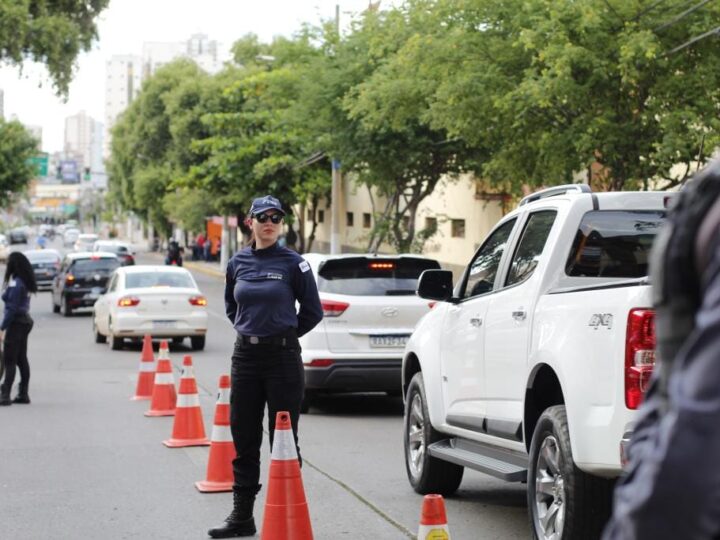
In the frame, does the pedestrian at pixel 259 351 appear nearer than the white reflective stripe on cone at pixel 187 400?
Yes

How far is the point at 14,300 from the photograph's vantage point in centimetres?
1502

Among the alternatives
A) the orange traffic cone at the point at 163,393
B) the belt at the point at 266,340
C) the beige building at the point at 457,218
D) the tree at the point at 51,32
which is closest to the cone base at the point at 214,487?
the belt at the point at 266,340

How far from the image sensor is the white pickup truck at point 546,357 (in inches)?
233

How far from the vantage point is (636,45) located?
55.7ft

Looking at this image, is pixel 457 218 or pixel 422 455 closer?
pixel 422 455

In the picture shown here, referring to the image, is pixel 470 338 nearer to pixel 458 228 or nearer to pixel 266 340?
pixel 266 340

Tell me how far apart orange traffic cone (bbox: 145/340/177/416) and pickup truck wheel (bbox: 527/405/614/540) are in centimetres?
794

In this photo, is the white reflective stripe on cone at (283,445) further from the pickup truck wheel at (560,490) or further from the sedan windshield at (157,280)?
the sedan windshield at (157,280)

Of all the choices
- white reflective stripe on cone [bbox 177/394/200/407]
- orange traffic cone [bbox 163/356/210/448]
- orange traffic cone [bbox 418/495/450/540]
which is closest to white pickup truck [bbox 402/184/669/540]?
orange traffic cone [bbox 418/495/450/540]

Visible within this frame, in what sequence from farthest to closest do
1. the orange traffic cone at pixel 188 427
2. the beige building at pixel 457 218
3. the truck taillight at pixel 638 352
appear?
the beige building at pixel 457 218
the orange traffic cone at pixel 188 427
the truck taillight at pixel 638 352

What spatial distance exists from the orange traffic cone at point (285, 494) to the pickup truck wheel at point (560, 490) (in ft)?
3.90

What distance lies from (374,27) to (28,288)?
15619 mm

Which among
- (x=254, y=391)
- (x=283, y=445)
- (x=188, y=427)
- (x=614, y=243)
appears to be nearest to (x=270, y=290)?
(x=254, y=391)

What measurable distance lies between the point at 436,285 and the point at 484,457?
4.29 feet
